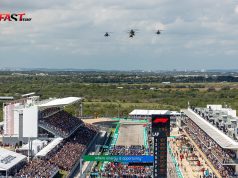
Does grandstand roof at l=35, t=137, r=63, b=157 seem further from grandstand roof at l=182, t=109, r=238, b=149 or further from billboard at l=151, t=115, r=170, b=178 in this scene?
grandstand roof at l=182, t=109, r=238, b=149

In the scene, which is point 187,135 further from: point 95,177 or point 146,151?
point 95,177

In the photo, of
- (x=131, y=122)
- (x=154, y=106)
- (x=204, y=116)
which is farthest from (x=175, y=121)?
(x=154, y=106)

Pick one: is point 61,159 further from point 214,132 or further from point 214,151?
point 214,132

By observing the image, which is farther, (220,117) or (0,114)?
(0,114)

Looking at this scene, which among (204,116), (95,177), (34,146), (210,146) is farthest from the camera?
(204,116)

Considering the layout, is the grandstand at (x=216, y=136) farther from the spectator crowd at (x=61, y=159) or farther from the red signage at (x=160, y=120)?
the spectator crowd at (x=61, y=159)

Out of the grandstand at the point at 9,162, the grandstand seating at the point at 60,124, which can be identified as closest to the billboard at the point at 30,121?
the grandstand seating at the point at 60,124

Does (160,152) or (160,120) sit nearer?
(160,152)

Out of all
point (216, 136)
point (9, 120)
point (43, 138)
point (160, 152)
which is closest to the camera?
point (160, 152)

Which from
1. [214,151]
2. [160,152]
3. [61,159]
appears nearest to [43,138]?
[61,159]
